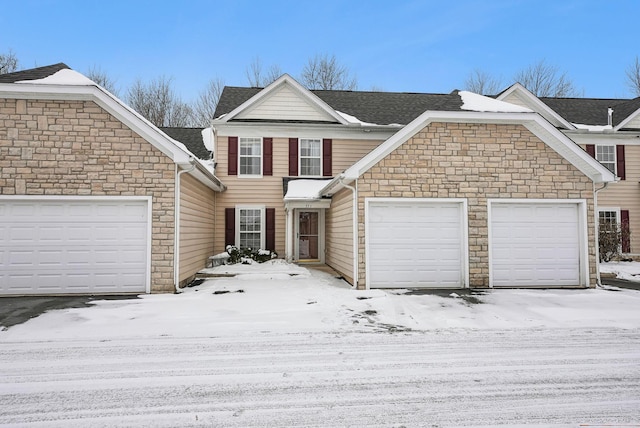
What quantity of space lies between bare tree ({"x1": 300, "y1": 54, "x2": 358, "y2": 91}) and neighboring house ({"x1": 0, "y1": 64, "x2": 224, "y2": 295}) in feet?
74.1

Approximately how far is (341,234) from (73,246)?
672 cm

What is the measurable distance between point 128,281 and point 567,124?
1690 centimetres

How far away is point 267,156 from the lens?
14.5m

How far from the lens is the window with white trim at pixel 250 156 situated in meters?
14.5

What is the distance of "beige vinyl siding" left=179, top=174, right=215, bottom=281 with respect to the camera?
378 inches

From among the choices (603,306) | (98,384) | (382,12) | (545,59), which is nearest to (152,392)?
(98,384)

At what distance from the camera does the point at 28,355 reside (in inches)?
187

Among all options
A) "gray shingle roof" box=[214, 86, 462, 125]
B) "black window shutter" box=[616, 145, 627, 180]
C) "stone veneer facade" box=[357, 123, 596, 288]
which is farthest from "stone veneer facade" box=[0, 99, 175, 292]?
"black window shutter" box=[616, 145, 627, 180]

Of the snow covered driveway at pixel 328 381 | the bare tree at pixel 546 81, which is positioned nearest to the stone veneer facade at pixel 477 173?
the snow covered driveway at pixel 328 381

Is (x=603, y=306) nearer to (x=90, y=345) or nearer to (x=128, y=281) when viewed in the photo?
(x=90, y=345)

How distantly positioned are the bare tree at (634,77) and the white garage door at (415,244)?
30.2 meters

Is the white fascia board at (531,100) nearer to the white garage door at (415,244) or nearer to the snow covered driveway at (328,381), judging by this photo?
the white garage door at (415,244)

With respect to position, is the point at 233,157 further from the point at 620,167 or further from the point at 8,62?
the point at 8,62

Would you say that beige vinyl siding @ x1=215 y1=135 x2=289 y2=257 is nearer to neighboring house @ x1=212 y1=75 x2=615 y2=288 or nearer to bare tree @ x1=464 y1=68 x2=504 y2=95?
neighboring house @ x1=212 y1=75 x2=615 y2=288
